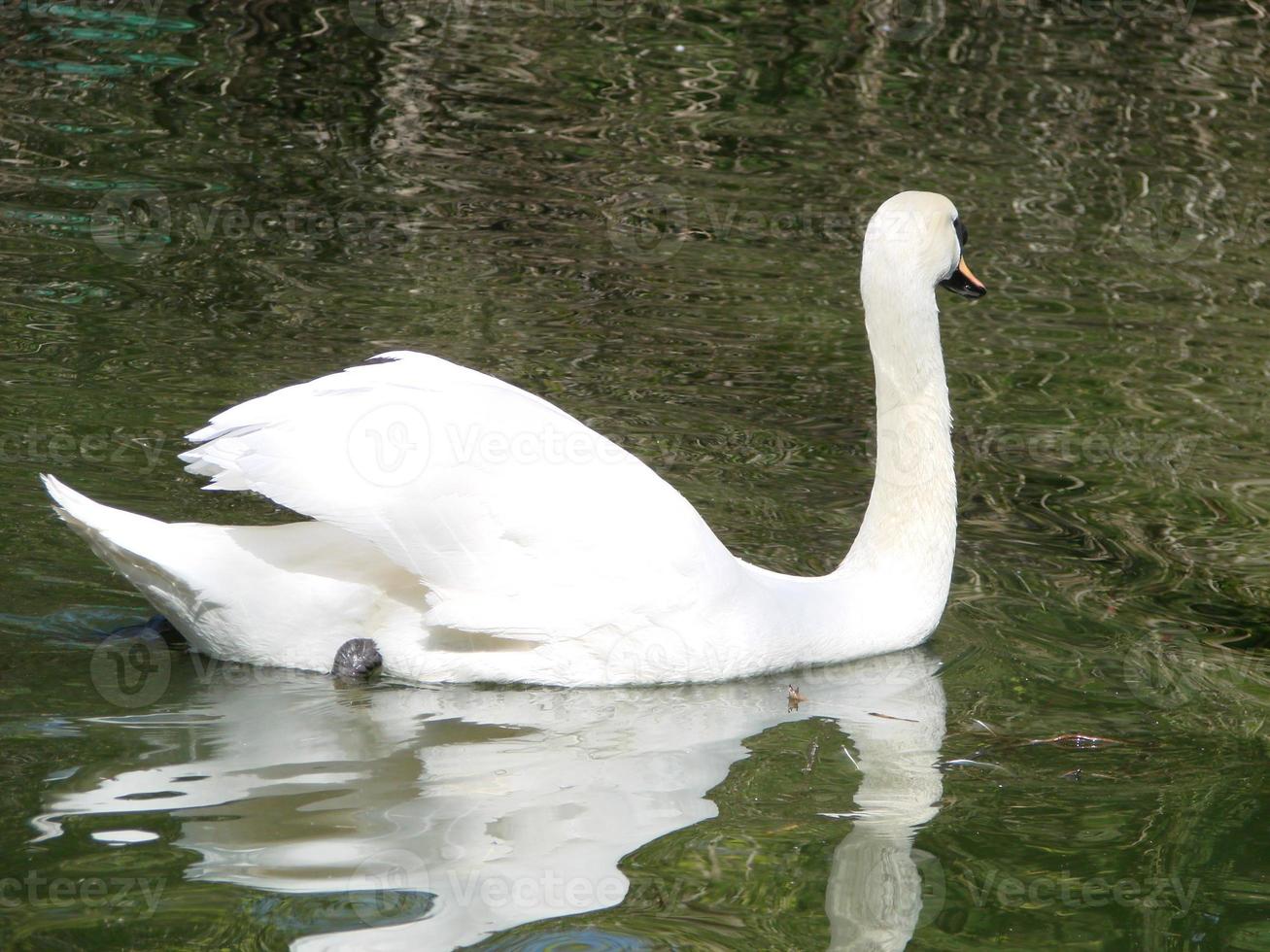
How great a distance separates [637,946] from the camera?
13.2 feet

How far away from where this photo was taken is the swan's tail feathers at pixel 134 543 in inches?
205

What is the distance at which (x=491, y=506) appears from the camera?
17.3 ft

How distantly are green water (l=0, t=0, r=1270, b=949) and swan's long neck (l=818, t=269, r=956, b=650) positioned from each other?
0.66 ft

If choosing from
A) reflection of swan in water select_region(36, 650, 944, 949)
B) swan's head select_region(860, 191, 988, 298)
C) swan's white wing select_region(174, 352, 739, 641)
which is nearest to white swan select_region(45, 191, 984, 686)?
swan's white wing select_region(174, 352, 739, 641)

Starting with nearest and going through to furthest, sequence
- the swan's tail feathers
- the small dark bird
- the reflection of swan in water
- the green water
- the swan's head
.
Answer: the reflection of swan in water
the green water
the swan's tail feathers
the small dark bird
the swan's head

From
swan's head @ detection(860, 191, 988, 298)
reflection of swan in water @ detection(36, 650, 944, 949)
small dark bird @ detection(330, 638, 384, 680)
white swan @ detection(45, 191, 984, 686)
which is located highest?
swan's head @ detection(860, 191, 988, 298)

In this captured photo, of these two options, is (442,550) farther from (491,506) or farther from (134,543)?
(134,543)

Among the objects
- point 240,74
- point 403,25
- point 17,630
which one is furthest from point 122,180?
point 17,630

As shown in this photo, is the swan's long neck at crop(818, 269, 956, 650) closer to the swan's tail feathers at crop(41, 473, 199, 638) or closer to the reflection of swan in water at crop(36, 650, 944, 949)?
the reflection of swan in water at crop(36, 650, 944, 949)

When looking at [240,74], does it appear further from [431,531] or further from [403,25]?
[431,531]

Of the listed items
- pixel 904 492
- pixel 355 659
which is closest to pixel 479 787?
pixel 355 659

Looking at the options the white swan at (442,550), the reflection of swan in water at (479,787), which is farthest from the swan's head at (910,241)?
the reflection of swan in water at (479,787)

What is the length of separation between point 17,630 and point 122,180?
18.7 feet

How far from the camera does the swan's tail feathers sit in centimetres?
521
